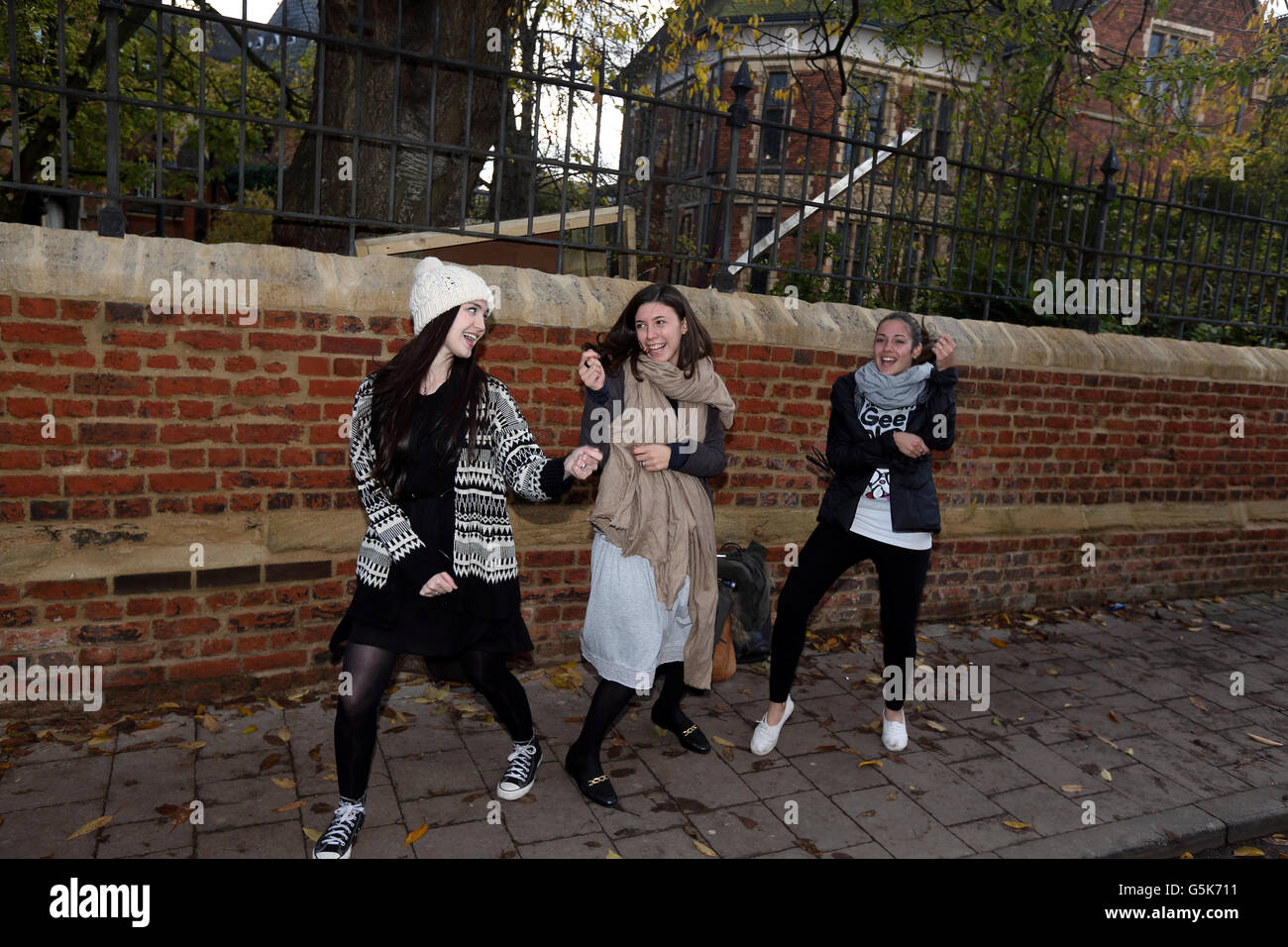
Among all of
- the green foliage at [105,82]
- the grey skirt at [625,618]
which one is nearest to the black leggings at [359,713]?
the grey skirt at [625,618]

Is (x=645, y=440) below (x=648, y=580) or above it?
above

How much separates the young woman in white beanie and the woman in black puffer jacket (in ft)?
4.71

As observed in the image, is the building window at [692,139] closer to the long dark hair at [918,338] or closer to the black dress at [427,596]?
the long dark hair at [918,338]

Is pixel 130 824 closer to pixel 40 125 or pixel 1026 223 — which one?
pixel 1026 223

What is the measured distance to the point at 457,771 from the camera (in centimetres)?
377

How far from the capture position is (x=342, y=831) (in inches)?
122

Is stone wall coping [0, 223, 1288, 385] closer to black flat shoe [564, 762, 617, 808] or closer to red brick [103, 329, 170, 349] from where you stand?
red brick [103, 329, 170, 349]

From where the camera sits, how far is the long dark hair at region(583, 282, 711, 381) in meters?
3.57

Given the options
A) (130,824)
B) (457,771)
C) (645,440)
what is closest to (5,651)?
(130,824)

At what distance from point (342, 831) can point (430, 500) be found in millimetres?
1171

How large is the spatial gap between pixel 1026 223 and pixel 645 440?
5.63 metres

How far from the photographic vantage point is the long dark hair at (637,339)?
11.7ft

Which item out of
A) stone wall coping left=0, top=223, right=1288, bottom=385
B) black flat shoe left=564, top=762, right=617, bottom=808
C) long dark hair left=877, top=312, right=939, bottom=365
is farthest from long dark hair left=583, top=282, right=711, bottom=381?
black flat shoe left=564, top=762, right=617, bottom=808

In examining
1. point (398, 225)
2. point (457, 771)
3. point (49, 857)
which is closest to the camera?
point (49, 857)
